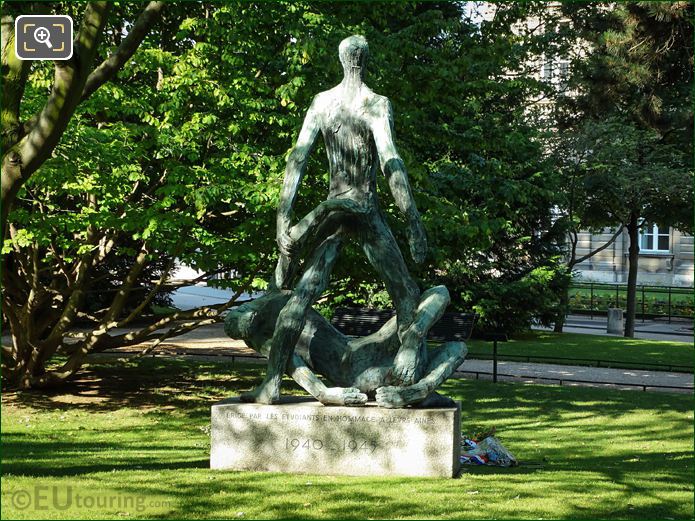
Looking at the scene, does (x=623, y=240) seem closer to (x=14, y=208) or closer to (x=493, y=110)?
(x=493, y=110)

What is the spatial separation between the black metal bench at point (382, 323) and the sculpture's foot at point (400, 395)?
25.4ft

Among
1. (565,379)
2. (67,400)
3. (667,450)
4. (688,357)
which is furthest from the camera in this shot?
(688,357)

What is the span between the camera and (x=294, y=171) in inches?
362

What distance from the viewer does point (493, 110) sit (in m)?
28.2

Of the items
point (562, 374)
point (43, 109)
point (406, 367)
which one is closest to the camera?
point (43, 109)

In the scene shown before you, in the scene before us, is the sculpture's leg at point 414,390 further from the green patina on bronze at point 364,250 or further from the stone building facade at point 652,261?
the stone building facade at point 652,261

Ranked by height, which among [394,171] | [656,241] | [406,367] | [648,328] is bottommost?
[648,328]

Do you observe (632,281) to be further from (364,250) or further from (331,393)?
(331,393)

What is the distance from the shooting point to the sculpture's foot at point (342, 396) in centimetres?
890

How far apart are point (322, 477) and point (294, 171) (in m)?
2.96

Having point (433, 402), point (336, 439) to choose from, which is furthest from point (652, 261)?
point (336, 439)

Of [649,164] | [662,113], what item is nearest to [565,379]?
[649,164]

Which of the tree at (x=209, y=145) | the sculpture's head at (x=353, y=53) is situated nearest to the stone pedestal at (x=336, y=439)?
the sculpture's head at (x=353, y=53)

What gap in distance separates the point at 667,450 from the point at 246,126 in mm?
7341
